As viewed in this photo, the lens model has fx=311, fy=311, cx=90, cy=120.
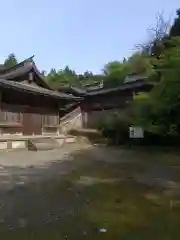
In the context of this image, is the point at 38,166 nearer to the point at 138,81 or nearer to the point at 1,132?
the point at 1,132

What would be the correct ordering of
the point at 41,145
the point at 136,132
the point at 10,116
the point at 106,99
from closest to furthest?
the point at 41,145
the point at 136,132
the point at 10,116
the point at 106,99

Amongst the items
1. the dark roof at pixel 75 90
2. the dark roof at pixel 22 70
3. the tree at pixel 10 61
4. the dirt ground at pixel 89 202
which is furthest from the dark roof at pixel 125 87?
the tree at pixel 10 61

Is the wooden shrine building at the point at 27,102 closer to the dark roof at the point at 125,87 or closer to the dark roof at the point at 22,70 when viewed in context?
the dark roof at the point at 22,70

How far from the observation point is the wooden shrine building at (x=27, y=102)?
868 inches

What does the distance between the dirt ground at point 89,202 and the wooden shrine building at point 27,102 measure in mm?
9907

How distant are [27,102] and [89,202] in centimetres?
1799

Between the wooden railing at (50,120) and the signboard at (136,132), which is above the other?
the wooden railing at (50,120)

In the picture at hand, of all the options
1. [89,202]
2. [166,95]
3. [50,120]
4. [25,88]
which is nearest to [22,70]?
[25,88]

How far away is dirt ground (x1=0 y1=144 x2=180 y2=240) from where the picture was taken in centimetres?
506

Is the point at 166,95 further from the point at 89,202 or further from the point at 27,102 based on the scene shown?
the point at 27,102

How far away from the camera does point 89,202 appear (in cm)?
708

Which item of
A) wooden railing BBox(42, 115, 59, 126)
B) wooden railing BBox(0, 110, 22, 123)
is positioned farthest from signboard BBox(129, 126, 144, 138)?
wooden railing BBox(0, 110, 22, 123)

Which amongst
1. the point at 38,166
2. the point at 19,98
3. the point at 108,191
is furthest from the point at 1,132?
the point at 108,191

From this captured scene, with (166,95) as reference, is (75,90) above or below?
above
